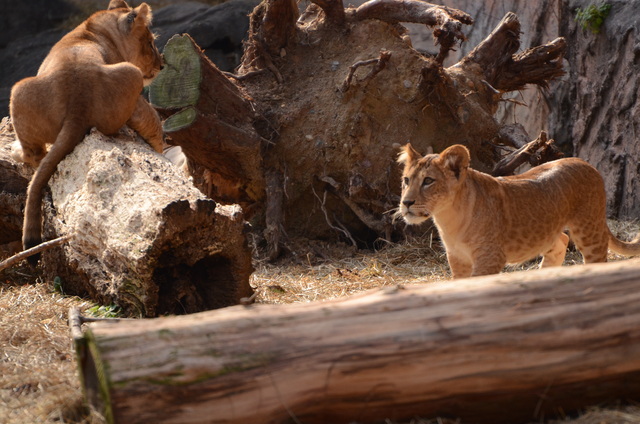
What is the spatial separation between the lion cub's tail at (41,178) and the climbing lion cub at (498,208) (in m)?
2.51

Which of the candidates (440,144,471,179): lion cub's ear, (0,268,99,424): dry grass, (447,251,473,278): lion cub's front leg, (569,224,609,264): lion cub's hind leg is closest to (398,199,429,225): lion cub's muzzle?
(440,144,471,179): lion cub's ear

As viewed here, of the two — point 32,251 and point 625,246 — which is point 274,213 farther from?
point 625,246

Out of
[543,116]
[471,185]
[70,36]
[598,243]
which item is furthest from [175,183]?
[543,116]

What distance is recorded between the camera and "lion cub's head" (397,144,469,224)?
496cm

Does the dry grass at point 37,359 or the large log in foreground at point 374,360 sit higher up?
the large log in foreground at point 374,360

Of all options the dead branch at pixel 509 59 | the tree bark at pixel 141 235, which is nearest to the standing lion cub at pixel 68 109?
the tree bark at pixel 141 235

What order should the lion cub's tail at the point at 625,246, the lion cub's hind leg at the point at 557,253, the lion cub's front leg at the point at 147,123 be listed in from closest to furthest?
the lion cub's tail at the point at 625,246
the lion cub's hind leg at the point at 557,253
the lion cub's front leg at the point at 147,123

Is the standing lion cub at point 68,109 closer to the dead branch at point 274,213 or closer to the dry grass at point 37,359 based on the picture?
the dry grass at point 37,359

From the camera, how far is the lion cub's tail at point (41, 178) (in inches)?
218

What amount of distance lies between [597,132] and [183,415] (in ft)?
23.6

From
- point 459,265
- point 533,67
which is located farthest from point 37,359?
point 533,67

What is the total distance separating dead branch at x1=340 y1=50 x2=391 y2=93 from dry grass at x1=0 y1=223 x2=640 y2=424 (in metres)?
1.66

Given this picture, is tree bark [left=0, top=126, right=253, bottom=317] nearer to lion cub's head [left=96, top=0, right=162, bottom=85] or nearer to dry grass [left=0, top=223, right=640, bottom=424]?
dry grass [left=0, top=223, right=640, bottom=424]

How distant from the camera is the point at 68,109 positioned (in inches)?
229
